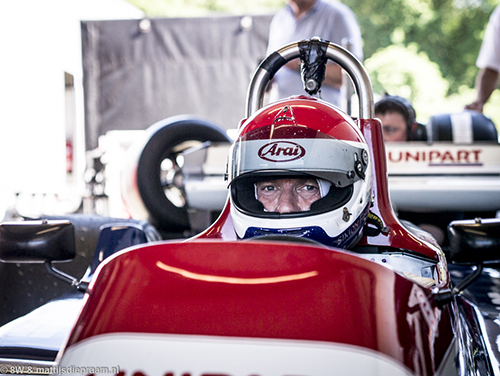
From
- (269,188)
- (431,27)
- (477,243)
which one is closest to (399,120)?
(269,188)

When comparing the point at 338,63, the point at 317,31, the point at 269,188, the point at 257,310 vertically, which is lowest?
the point at 257,310

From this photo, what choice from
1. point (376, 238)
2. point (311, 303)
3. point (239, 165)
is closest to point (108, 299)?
point (311, 303)

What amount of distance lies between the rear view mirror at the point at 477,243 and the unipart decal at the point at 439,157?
159 centimetres

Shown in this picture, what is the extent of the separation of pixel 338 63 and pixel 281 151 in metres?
0.61

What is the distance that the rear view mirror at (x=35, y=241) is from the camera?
142cm

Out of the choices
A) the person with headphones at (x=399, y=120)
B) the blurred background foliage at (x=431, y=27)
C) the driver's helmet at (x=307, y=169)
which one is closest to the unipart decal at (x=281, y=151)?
the driver's helmet at (x=307, y=169)

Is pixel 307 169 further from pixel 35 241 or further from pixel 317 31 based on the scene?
pixel 317 31

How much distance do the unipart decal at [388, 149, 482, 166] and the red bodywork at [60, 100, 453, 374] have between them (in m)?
1.86

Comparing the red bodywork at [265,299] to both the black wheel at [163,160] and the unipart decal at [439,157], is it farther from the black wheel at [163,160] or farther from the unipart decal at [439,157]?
the black wheel at [163,160]

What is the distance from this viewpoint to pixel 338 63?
1.99 m

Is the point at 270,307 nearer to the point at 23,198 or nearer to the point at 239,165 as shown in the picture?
the point at 239,165

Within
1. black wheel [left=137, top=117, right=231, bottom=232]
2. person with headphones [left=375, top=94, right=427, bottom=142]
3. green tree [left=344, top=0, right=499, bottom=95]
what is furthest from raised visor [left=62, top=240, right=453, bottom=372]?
green tree [left=344, top=0, right=499, bottom=95]

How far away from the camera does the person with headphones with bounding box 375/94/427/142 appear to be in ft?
11.5

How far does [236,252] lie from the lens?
1043 millimetres
